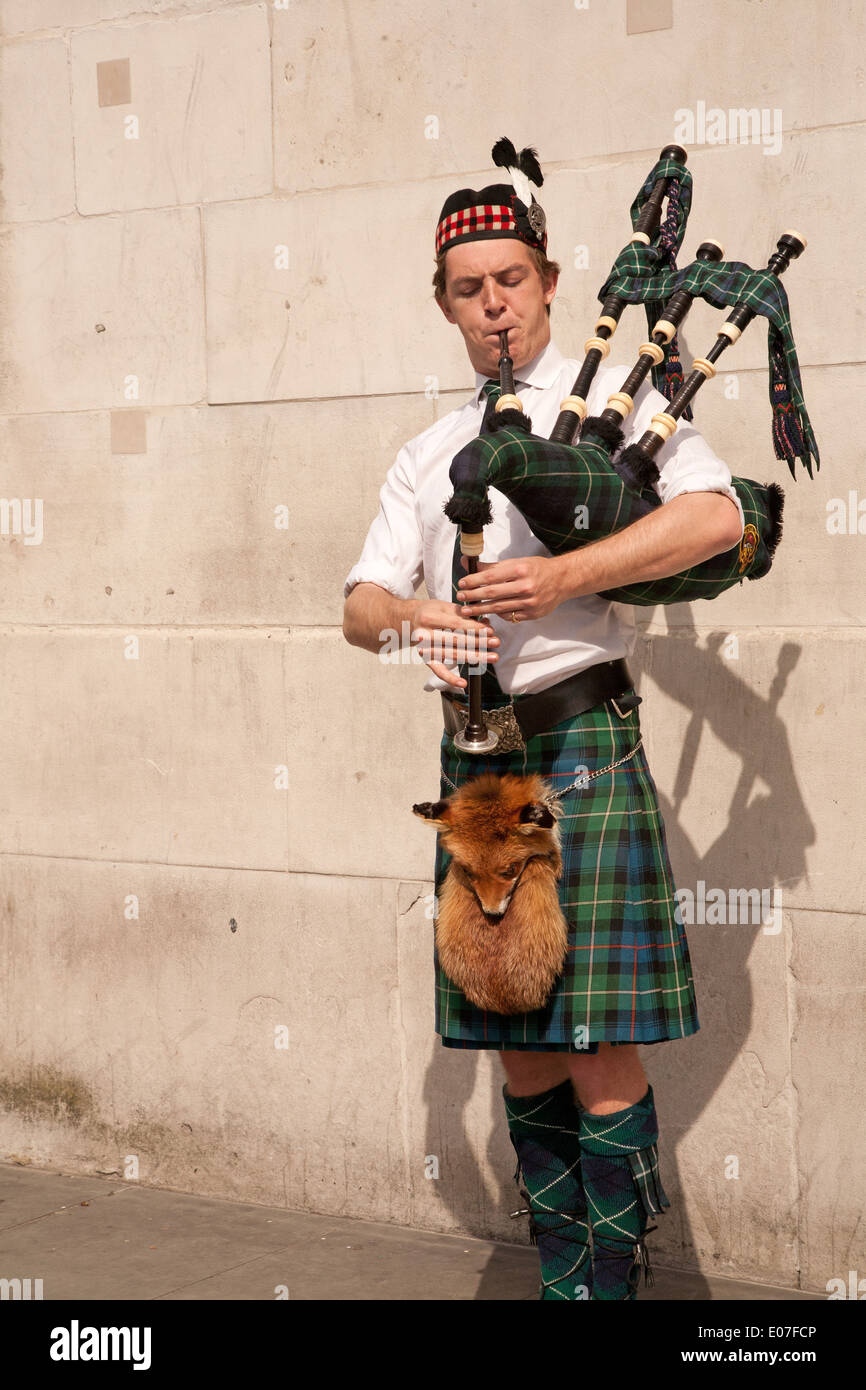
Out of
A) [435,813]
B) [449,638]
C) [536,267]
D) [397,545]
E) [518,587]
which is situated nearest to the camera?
[518,587]

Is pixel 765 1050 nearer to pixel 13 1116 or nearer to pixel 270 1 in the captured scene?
pixel 13 1116

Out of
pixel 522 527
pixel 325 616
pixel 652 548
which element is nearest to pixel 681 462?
pixel 652 548

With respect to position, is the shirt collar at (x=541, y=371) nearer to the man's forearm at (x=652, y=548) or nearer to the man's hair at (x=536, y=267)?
the man's hair at (x=536, y=267)

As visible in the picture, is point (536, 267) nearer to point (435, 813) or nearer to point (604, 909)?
point (435, 813)

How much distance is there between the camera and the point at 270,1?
3.98 m

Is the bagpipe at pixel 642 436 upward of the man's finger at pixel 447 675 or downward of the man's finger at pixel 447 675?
upward

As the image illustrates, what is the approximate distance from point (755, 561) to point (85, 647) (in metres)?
2.22

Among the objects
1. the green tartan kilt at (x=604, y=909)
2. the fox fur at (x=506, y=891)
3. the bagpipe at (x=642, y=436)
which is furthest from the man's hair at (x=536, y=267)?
the fox fur at (x=506, y=891)

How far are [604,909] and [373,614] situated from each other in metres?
0.68

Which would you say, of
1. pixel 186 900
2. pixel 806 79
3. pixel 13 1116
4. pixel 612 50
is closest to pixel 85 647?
pixel 186 900

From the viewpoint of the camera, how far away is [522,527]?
2822 millimetres

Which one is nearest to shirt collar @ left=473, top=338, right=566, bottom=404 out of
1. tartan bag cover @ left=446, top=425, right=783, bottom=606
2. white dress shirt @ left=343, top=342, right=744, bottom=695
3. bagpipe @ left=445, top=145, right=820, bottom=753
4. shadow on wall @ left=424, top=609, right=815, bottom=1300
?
white dress shirt @ left=343, top=342, right=744, bottom=695

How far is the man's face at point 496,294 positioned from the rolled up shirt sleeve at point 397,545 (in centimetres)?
30

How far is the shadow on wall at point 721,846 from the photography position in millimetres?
3494
